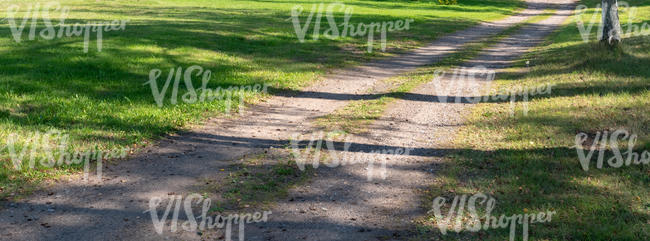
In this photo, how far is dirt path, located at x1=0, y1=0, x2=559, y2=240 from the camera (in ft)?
22.2

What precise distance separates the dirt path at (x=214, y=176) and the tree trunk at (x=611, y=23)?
9.78 metres

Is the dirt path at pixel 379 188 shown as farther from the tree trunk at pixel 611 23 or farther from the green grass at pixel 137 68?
the tree trunk at pixel 611 23

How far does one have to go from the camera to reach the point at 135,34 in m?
24.4

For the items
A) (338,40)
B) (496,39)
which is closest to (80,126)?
(338,40)

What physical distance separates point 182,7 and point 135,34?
20.3 meters

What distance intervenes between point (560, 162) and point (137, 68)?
1201 cm

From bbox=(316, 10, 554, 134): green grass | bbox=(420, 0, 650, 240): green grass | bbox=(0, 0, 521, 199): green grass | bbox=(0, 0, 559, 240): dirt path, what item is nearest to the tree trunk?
bbox=(420, 0, 650, 240): green grass

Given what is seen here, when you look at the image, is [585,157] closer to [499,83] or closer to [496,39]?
[499,83]

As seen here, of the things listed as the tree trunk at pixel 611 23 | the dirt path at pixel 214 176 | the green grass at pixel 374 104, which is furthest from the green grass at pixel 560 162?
the tree trunk at pixel 611 23

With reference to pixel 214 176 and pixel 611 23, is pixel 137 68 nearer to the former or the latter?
pixel 214 176

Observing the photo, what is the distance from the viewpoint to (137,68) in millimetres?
16828

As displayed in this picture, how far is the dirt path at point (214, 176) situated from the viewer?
6754 millimetres

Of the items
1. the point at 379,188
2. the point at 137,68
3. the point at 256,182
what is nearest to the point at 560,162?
the point at 379,188

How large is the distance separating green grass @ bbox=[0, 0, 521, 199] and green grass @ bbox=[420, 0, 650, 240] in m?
5.62
